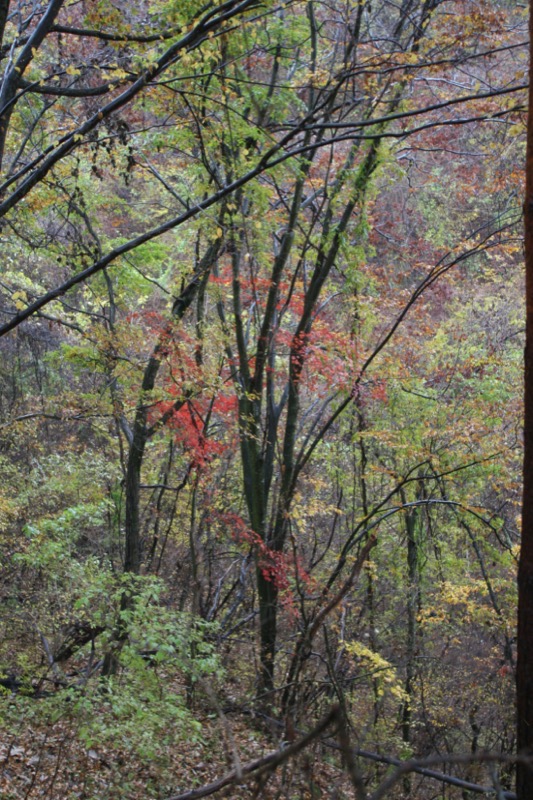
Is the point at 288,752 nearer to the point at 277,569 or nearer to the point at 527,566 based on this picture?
the point at 527,566

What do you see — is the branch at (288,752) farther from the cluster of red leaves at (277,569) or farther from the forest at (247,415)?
the cluster of red leaves at (277,569)

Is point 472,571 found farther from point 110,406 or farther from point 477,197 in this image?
point 477,197

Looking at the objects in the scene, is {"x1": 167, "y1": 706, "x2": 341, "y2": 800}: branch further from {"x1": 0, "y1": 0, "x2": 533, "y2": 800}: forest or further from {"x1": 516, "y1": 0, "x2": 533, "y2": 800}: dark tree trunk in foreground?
{"x1": 516, "y1": 0, "x2": 533, "y2": 800}: dark tree trunk in foreground

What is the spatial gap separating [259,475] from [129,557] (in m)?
2.28

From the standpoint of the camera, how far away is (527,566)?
147 inches

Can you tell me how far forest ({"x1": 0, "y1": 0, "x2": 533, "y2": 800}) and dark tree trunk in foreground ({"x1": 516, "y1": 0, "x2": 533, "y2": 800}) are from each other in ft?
0.06

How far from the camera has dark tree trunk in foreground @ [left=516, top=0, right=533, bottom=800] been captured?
139 inches

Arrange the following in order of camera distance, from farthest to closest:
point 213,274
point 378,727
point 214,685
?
point 213,274, point 378,727, point 214,685

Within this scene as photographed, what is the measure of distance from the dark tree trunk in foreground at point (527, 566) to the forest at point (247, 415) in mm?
19

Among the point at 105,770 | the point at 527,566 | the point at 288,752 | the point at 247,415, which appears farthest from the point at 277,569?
the point at 288,752

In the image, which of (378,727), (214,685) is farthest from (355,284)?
(378,727)

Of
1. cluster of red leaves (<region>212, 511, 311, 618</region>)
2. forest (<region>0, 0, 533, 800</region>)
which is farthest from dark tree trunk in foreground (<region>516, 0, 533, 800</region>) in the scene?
cluster of red leaves (<region>212, 511, 311, 618</region>)

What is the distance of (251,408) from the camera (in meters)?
9.90

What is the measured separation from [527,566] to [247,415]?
6.04 metres
